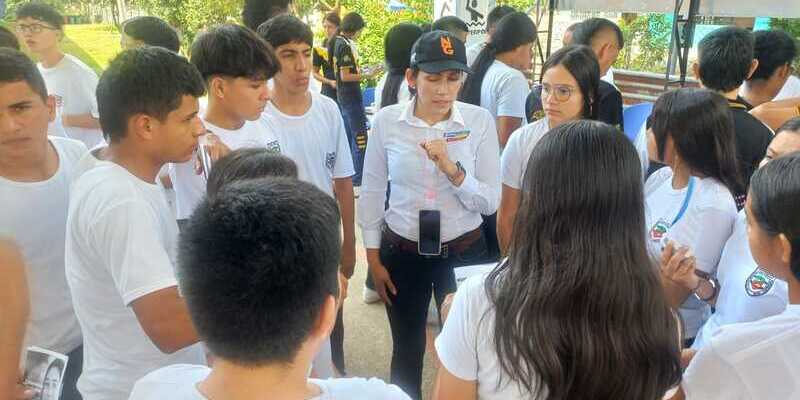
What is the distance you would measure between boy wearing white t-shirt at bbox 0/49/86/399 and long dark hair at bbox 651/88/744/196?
202 centimetres

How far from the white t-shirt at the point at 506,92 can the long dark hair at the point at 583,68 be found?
41.3 inches

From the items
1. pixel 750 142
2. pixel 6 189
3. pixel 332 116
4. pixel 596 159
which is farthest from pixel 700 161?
pixel 6 189

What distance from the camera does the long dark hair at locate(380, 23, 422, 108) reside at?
3.93m

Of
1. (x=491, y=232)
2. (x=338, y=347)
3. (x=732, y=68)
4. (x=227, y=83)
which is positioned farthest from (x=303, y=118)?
(x=732, y=68)

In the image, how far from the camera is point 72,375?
1.72 metres

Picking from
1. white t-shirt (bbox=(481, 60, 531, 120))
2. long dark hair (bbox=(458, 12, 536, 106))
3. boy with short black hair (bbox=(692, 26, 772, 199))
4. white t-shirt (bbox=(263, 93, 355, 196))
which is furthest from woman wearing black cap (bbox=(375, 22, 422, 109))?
boy with short black hair (bbox=(692, 26, 772, 199))

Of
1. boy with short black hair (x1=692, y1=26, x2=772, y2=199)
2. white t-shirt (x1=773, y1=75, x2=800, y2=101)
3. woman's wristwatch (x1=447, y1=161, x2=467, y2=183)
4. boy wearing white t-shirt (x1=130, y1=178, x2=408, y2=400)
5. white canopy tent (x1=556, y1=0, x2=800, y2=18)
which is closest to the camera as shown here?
boy wearing white t-shirt (x1=130, y1=178, x2=408, y2=400)

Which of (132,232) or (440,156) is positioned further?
(440,156)

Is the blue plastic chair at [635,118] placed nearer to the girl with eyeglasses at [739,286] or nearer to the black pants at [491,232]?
the black pants at [491,232]

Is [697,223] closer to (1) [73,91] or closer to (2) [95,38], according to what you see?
(1) [73,91]

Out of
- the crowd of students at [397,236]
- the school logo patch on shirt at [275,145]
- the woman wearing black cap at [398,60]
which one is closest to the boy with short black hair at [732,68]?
the crowd of students at [397,236]

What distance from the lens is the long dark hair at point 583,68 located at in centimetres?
247

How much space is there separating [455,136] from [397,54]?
6.12 feet

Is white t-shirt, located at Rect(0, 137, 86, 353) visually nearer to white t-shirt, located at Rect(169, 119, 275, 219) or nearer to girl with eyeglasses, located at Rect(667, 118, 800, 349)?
white t-shirt, located at Rect(169, 119, 275, 219)
